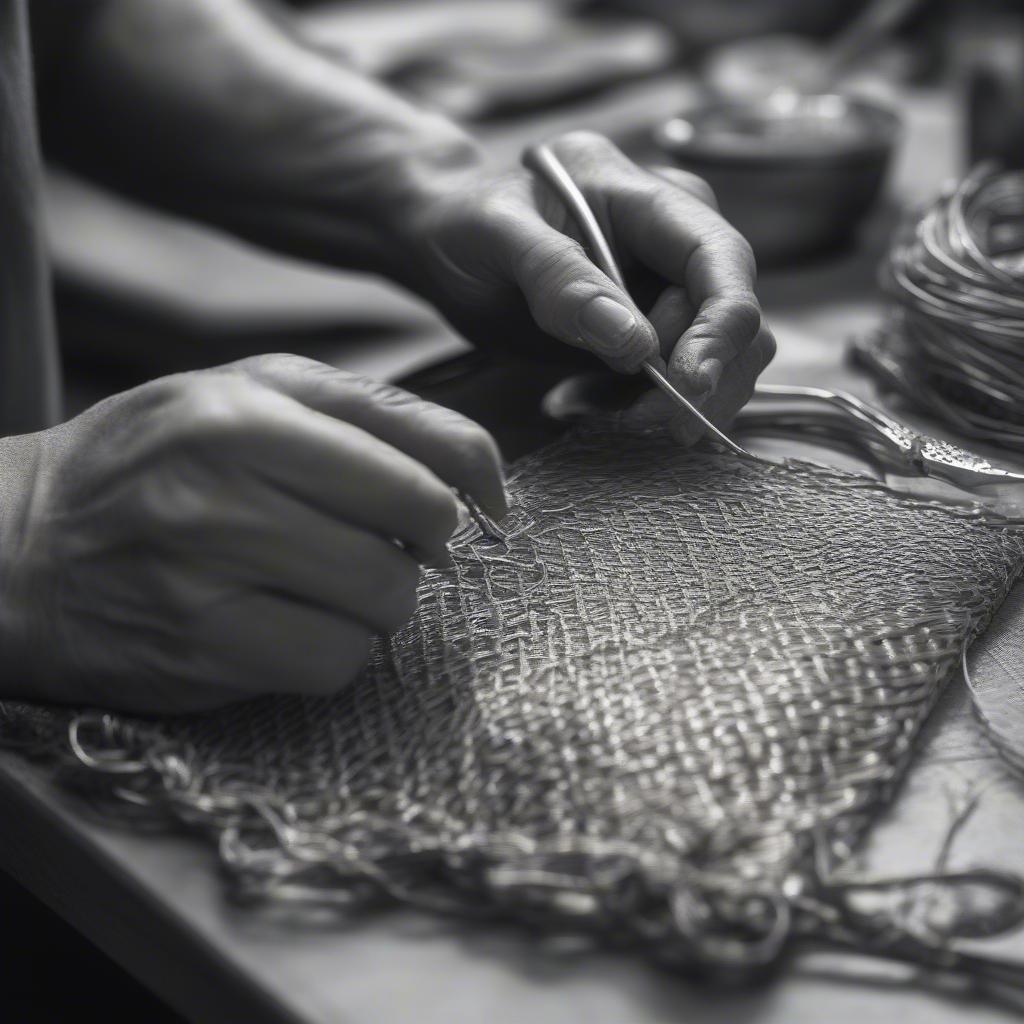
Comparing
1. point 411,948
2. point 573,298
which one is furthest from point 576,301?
point 411,948

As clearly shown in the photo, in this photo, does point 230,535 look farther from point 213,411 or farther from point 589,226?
point 589,226

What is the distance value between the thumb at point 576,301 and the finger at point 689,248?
0.02 m

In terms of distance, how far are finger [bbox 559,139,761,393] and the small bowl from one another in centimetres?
20

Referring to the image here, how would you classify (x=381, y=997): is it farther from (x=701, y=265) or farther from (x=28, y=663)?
(x=701, y=265)

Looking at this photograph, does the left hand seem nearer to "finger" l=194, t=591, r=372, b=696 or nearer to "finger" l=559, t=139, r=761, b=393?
"finger" l=559, t=139, r=761, b=393

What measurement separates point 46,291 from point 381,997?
18.6 inches

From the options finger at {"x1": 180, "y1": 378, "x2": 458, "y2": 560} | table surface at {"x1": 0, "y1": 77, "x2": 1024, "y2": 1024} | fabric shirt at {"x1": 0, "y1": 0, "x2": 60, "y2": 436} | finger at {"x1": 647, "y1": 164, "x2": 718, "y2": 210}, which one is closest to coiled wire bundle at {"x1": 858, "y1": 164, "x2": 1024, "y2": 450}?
finger at {"x1": 647, "y1": 164, "x2": 718, "y2": 210}

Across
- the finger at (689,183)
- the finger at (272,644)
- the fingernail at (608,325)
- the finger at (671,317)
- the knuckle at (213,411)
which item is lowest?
the finger at (272,644)

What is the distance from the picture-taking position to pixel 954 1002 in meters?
0.31

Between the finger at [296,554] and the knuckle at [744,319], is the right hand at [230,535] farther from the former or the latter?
the knuckle at [744,319]

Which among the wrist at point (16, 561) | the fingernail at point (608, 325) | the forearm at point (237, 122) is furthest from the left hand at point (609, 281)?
the wrist at point (16, 561)

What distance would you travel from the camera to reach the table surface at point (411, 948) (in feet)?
1.02

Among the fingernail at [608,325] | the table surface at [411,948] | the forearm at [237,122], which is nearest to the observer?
the table surface at [411,948]

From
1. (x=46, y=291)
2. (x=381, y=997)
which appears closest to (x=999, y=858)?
(x=381, y=997)
